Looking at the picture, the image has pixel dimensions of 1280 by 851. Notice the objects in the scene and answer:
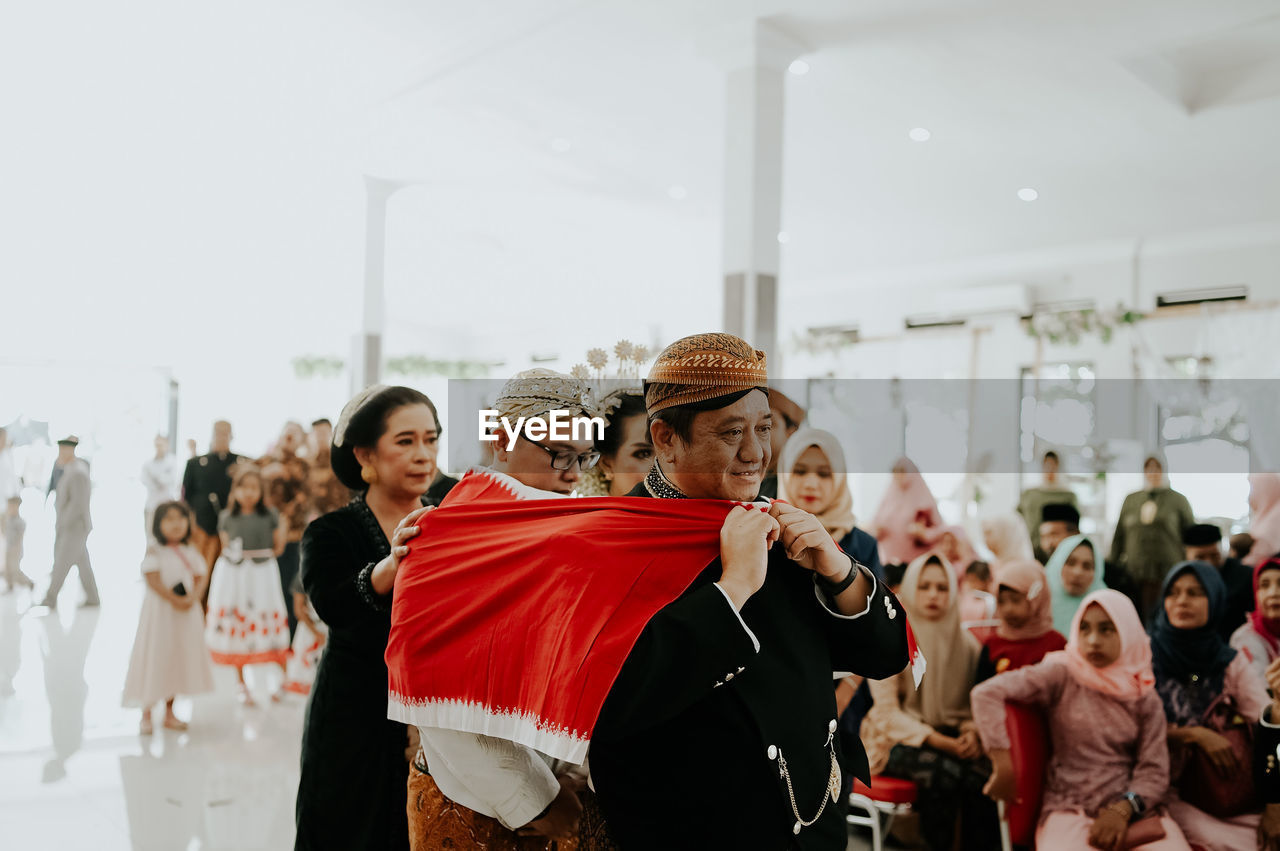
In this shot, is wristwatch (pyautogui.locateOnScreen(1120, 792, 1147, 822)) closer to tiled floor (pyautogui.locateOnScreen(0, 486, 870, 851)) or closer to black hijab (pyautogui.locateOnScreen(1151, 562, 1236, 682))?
black hijab (pyautogui.locateOnScreen(1151, 562, 1236, 682))

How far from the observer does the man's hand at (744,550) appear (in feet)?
4.09

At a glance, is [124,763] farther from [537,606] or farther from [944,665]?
[537,606]

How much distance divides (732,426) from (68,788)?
434cm

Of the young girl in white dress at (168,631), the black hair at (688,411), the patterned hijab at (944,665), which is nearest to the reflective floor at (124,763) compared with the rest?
the young girl in white dress at (168,631)

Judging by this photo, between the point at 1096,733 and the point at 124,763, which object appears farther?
the point at 124,763

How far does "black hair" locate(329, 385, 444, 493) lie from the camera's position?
226 cm

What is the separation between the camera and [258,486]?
664 centimetres

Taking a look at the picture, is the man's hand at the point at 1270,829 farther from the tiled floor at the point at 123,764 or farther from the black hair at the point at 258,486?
the black hair at the point at 258,486

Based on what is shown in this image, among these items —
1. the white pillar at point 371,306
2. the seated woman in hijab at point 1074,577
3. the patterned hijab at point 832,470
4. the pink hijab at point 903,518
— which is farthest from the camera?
the white pillar at point 371,306

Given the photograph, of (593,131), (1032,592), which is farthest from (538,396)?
(593,131)

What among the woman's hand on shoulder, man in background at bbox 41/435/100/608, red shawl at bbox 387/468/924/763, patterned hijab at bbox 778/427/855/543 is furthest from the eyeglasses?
man in background at bbox 41/435/100/608

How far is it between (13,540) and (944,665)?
10.3 metres

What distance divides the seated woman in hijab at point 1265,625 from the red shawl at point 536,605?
326cm

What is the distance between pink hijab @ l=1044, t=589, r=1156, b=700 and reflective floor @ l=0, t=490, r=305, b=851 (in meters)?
3.06
